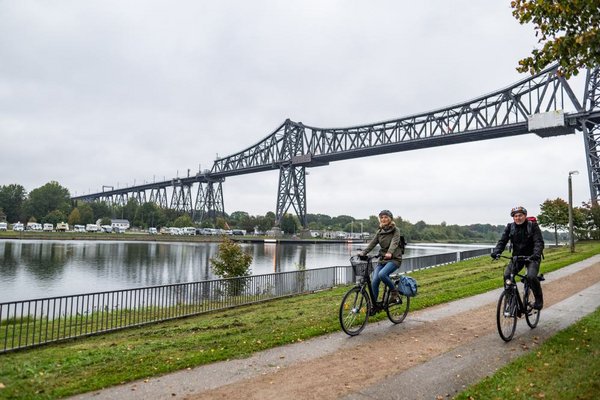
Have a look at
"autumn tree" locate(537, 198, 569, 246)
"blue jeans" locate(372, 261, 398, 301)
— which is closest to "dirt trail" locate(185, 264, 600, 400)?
"blue jeans" locate(372, 261, 398, 301)

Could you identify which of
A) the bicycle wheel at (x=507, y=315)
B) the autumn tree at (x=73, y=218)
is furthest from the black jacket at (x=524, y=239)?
the autumn tree at (x=73, y=218)

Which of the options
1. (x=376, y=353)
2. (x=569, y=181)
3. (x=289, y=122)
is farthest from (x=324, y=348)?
(x=289, y=122)

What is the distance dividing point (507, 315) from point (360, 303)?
2135 millimetres

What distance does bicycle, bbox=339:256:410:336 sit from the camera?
6684 millimetres

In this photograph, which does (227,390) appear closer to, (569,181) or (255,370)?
Answer: (255,370)

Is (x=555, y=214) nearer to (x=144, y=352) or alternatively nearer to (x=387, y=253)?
(x=387, y=253)

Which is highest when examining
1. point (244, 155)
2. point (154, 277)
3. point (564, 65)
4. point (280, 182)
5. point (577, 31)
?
point (244, 155)

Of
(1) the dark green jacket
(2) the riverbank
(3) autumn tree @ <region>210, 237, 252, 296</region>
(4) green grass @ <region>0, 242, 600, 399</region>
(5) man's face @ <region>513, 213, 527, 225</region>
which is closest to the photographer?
(4) green grass @ <region>0, 242, 600, 399</region>

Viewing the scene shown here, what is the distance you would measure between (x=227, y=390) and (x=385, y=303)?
3.51 m

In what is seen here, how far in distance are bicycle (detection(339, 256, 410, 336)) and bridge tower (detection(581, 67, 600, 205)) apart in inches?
1618

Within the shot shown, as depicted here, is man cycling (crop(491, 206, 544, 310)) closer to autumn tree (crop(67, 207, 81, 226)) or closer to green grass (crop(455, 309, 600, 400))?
green grass (crop(455, 309, 600, 400))

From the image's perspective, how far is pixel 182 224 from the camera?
4449 inches

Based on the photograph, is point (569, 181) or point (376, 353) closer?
point (376, 353)

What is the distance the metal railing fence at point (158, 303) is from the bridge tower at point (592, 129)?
3668 centimetres
